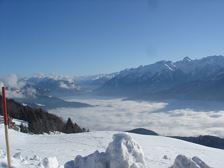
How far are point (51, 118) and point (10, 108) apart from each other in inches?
591

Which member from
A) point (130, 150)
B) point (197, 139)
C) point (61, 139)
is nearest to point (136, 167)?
point (130, 150)

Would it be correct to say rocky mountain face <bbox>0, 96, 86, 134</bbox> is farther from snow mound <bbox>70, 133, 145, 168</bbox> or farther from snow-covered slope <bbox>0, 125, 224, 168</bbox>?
snow mound <bbox>70, 133, 145, 168</bbox>

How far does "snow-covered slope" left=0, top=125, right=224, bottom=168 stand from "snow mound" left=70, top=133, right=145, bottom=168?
684 centimetres

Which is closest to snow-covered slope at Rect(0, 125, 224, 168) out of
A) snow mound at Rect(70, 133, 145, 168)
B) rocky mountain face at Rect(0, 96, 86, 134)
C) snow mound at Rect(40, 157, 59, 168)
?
snow mound at Rect(70, 133, 145, 168)

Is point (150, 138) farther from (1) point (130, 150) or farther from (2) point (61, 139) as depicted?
(1) point (130, 150)

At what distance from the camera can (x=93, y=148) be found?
33.2 m

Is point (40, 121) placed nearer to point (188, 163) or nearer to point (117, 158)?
point (117, 158)

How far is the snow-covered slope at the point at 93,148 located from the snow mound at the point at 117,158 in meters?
6.84

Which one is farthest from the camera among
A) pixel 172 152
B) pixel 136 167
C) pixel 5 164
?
pixel 172 152

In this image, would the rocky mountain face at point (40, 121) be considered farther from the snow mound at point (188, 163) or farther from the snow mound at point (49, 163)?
the snow mound at point (188, 163)

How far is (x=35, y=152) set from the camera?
98.6 ft

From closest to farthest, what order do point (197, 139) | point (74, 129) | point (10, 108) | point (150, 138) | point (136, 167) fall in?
point (136, 167), point (150, 138), point (74, 129), point (10, 108), point (197, 139)

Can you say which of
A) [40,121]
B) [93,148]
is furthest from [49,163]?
[40,121]

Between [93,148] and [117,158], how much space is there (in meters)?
14.2
